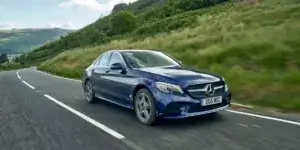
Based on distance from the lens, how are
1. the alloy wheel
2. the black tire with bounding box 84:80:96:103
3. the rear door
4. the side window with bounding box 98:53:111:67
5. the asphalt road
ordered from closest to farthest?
1. the asphalt road
2. the alloy wheel
3. the rear door
4. the side window with bounding box 98:53:111:67
5. the black tire with bounding box 84:80:96:103

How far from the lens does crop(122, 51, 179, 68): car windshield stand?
7.34 meters

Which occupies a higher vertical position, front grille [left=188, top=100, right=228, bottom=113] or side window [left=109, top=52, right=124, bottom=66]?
side window [left=109, top=52, right=124, bottom=66]

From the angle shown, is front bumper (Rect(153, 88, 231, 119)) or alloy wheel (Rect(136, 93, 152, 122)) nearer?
front bumper (Rect(153, 88, 231, 119))

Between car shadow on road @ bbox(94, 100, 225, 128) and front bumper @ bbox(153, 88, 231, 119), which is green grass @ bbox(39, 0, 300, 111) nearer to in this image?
car shadow on road @ bbox(94, 100, 225, 128)

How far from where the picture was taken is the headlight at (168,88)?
236 inches

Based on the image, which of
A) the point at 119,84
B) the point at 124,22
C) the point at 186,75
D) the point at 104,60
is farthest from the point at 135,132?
the point at 124,22

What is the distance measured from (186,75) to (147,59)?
5.00ft

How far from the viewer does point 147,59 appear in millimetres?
7574

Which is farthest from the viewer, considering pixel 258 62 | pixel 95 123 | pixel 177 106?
pixel 258 62

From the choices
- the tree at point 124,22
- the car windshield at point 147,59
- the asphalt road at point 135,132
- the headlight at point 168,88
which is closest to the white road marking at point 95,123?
the asphalt road at point 135,132

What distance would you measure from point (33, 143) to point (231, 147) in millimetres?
3173

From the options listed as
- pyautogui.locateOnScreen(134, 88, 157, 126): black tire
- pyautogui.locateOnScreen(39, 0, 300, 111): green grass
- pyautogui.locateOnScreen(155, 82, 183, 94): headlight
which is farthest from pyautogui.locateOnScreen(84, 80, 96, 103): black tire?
pyautogui.locateOnScreen(39, 0, 300, 111): green grass

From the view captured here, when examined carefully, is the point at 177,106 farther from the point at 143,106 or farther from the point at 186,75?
the point at 143,106

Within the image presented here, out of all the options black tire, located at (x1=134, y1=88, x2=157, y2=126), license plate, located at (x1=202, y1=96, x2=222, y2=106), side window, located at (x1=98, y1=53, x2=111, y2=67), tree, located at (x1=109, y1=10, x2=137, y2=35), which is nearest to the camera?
license plate, located at (x1=202, y1=96, x2=222, y2=106)
